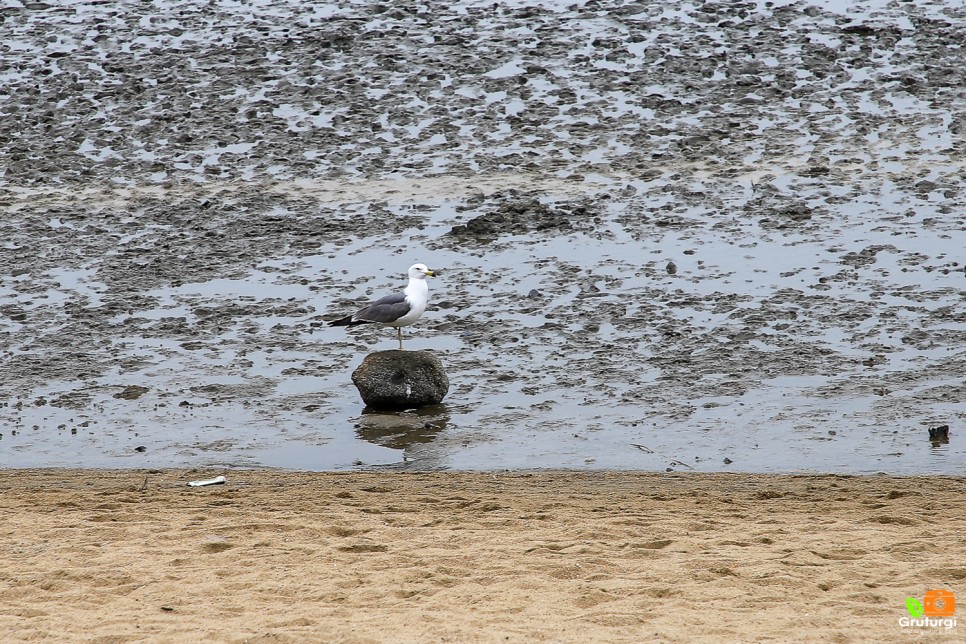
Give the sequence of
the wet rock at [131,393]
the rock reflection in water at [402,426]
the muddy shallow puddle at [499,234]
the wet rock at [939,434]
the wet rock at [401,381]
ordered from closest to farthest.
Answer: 1. the wet rock at [939,434]
2. the rock reflection in water at [402,426]
3. the muddy shallow puddle at [499,234]
4. the wet rock at [401,381]
5. the wet rock at [131,393]

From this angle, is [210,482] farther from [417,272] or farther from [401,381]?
[417,272]

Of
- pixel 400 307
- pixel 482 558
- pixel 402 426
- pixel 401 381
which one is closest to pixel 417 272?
pixel 400 307

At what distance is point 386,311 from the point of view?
12.0 m

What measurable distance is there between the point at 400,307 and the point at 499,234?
374 cm

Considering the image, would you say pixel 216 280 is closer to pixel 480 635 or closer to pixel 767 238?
pixel 767 238

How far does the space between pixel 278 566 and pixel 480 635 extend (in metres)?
1.72

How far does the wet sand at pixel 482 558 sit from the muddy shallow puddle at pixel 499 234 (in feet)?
3.48

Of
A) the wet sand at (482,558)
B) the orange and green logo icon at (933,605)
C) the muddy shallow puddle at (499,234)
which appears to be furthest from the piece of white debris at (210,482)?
the orange and green logo icon at (933,605)

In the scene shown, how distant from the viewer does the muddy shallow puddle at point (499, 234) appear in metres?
11.5

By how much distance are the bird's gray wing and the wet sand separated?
7.10 ft

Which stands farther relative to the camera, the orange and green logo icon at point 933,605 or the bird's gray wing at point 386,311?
the bird's gray wing at point 386,311

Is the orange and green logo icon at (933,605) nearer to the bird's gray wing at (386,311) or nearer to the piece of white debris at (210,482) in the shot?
the piece of white debris at (210,482)

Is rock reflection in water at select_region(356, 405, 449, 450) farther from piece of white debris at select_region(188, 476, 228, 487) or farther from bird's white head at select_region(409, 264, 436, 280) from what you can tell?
piece of white debris at select_region(188, 476, 228, 487)

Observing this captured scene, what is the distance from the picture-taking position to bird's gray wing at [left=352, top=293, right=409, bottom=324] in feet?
39.5
